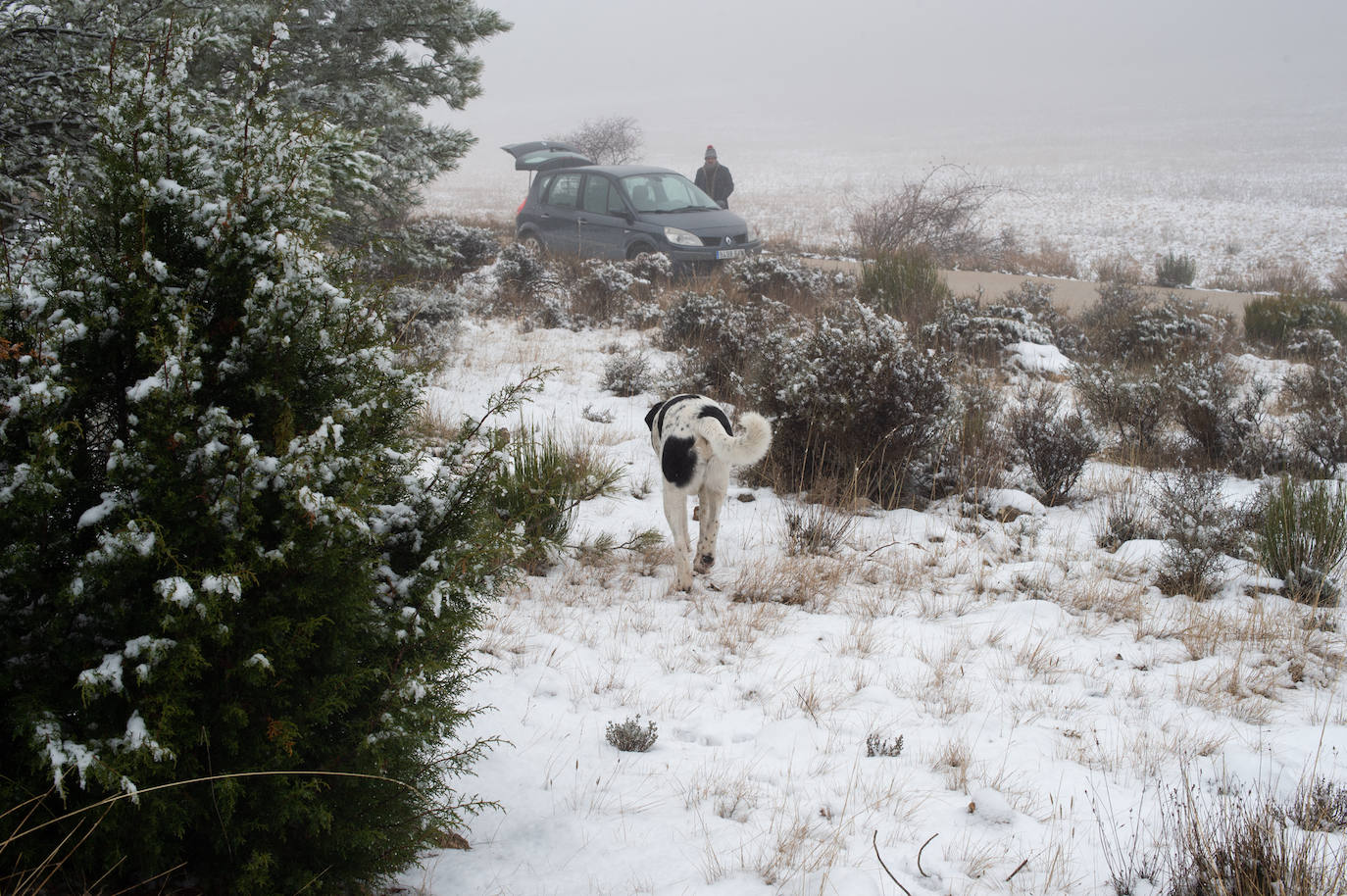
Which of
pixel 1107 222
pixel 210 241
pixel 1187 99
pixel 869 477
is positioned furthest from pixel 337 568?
pixel 1187 99

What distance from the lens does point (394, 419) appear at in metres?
2.15

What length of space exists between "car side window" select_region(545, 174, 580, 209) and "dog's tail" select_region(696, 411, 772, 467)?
9700 mm

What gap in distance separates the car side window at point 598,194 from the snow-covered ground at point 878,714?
8639mm

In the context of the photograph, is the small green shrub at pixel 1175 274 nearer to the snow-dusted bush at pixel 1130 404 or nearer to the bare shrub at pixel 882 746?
the snow-dusted bush at pixel 1130 404

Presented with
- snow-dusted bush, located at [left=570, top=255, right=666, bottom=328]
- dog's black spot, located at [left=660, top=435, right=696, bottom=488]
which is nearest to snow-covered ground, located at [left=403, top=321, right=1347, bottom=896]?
dog's black spot, located at [left=660, top=435, right=696, bottom=488]

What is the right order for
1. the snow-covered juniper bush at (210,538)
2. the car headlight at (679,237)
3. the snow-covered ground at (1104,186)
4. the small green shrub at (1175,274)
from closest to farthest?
the snow-covered juniper bush at (210,538) → the car headlight at (679,237) → the small green shrub at (1175,274) → the snow-covered ground at (1104,186)

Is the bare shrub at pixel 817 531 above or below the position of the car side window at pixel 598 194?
below

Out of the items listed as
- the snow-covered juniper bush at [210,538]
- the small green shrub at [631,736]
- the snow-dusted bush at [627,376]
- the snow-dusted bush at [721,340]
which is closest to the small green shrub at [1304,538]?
the snow-dusted bush at [721,340]

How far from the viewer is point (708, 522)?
448cm

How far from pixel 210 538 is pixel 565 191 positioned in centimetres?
1221

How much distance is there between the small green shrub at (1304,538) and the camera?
420 cm

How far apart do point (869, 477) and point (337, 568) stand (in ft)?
14.6

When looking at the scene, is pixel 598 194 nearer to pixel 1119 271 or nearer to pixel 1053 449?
pixel 1053 449

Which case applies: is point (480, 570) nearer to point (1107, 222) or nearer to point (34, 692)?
point (34, 692)
